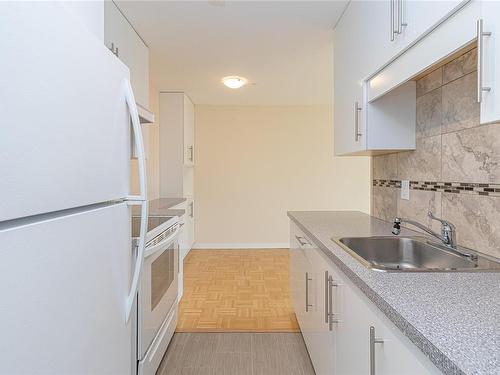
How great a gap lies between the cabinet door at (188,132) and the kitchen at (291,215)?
2.17 ft

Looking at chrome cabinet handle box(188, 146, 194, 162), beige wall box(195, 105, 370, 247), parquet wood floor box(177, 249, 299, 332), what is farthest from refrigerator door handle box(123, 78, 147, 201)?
beige wall box(195, 105, 370, 247)

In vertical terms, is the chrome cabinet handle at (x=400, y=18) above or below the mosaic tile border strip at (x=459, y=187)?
above

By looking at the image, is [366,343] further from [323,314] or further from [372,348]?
[323,314]

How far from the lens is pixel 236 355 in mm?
2385

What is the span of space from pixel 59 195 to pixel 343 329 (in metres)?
1.11

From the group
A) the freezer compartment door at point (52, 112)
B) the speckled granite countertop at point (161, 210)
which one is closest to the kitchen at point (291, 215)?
the freezer compartment door at point (52, 112)

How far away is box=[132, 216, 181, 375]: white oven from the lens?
182 centimetres

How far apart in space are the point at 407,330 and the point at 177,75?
3.83 metres

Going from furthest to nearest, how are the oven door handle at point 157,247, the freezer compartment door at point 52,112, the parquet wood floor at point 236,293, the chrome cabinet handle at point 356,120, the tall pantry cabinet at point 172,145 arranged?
1. the tall pantry cabinet at point 172,145
2. the parquet wood floor at point 236,293
3. the chrome cabinet handle at point 356,120
4. the oven door handle at point 157,247
5. the freezer compartment door at point 52,112

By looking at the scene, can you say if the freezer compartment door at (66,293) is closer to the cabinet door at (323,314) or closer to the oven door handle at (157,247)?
the oven door handle at (157,247)

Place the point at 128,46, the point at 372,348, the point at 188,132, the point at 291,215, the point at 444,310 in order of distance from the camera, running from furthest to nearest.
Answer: the point at 188,132
the point at 291,215
the point at 128,46
the point at 372,348
the point at 444,310

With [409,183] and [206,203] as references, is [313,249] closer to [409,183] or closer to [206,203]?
[409,183]

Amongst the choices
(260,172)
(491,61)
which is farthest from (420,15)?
(260,172)

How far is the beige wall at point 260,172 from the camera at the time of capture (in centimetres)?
591
